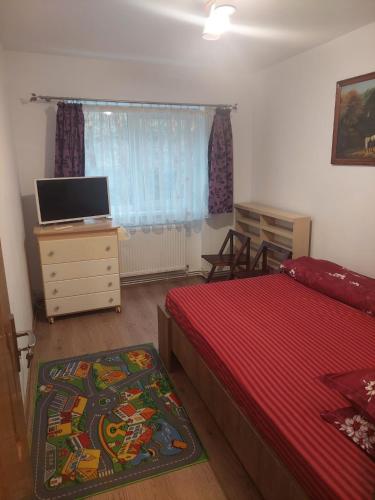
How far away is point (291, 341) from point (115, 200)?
8.20 feet

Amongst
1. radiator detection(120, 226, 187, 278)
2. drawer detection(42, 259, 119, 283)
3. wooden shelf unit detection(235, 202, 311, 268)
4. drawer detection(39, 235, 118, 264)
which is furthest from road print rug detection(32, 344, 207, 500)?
wooden shelf unit detection(235, 202, 311, 268)

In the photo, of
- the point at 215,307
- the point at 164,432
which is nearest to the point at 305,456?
the point at 164,432

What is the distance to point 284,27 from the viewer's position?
256 cm

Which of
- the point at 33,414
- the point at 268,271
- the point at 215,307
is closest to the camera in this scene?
the point at 33,414

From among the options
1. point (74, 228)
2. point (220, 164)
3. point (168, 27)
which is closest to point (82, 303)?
point (74, 228)

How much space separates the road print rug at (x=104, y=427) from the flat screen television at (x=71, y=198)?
1.33 metres

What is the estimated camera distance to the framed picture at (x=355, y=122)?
102 inches

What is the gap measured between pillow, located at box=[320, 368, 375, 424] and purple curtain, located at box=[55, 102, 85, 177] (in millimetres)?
2844

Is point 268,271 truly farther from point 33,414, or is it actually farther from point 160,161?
point 33,414

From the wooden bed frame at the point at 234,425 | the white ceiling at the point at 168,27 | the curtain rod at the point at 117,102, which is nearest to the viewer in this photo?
the wooden bed frame at the point at 234,425

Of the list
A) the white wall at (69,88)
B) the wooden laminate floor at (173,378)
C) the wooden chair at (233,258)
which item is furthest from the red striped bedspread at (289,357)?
the white wall at (69,88)

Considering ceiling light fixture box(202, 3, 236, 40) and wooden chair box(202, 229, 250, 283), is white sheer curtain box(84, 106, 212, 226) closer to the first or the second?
wooden chair box(202, 229, 250, 283)

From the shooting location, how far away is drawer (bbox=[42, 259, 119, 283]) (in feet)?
10.2

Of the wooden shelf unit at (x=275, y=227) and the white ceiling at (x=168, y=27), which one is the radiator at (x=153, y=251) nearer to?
the wooden shelf unit at (x=275, y=227)
